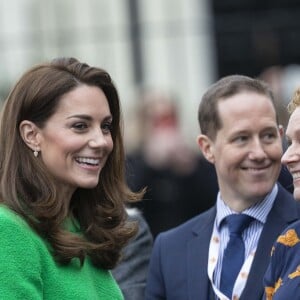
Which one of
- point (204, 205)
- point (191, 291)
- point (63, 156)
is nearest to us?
point (63, 156)

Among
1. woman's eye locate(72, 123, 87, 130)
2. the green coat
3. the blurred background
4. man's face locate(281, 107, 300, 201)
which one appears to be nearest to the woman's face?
woman's eye locate(72, 123, 87, 130)

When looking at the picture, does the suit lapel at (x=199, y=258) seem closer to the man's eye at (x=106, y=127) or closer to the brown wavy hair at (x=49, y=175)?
the brown wavy hair at (x=49, y=175)

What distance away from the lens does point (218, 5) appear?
15.3 metres

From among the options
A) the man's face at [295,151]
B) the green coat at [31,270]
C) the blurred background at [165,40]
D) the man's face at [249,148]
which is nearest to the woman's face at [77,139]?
the green coat at [31,270]

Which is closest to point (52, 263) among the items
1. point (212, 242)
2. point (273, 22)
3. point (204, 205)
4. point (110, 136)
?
point (110, 136)

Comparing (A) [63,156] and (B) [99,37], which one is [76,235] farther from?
(B) [99,37]

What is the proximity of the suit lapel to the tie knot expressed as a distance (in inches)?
6.8

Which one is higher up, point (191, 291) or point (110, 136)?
point (110, 136)

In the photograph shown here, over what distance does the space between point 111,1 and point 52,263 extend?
10766 mm

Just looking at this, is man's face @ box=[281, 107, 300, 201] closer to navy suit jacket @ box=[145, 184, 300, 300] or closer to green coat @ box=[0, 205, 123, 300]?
navy suit jacket @ box=[145, 184, 300, 300]

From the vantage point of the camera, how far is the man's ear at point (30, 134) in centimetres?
514

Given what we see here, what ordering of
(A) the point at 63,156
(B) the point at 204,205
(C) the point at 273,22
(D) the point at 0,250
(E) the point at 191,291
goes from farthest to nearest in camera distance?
(C) the point at 273,22 < (B) the point at 204,205 < (E) the point at 191,291 < (A) the point at 63,156 < (D) the point at 0,250

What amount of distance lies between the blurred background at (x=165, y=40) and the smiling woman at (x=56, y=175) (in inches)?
341

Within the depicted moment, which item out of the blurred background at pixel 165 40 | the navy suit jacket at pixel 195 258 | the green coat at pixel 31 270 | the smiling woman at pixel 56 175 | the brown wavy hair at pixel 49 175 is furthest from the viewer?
the blurred background at pixel 165 40
